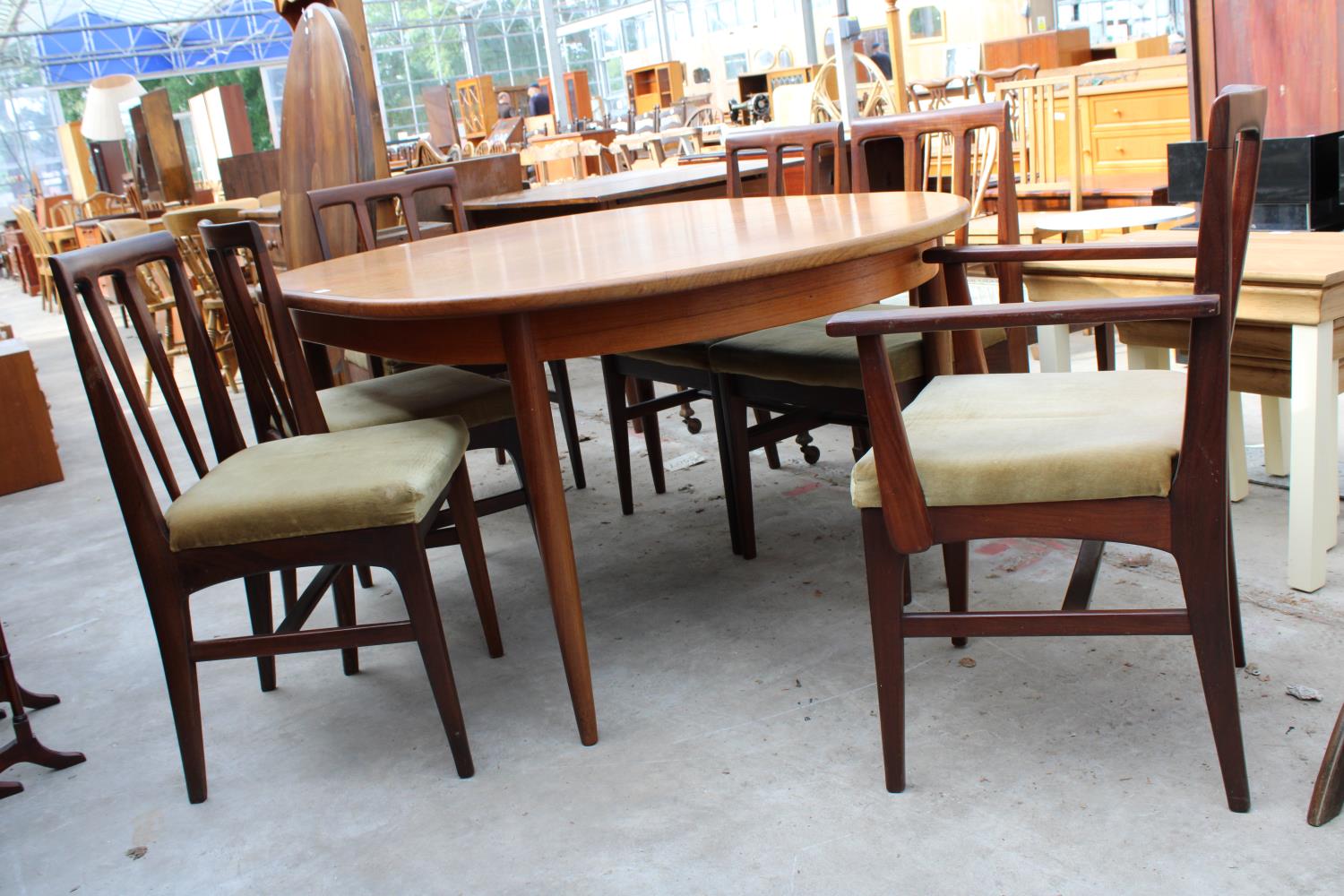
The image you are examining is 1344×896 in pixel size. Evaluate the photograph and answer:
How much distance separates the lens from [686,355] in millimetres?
2758

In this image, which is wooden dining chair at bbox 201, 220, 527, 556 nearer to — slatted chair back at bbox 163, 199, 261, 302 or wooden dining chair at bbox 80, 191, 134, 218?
slatted chair back at bbox 163, 199, 261, 302

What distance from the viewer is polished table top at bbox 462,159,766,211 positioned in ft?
13.1

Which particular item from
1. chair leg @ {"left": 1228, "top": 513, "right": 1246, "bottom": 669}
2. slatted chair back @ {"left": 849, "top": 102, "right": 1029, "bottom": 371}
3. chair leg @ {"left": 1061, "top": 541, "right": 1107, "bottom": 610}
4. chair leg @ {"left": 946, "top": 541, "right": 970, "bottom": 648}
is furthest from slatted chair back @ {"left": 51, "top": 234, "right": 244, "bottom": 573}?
chair leg @ {"left": 1228, "top": 513, "right": 1246, "bottom": 669}

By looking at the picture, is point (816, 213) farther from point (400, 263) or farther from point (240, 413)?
point (240, 413)

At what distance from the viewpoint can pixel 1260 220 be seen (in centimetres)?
327

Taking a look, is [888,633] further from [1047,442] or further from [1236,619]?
[1236,619]

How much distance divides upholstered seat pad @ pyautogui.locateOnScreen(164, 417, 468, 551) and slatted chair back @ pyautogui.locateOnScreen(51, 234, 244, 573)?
6 cm

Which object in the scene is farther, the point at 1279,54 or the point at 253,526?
the point at 1279,54

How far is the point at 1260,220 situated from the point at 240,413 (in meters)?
4.38

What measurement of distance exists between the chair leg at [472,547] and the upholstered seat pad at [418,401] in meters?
0.18

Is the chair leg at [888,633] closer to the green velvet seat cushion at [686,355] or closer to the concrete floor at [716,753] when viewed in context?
the concrete floor at [716,753]

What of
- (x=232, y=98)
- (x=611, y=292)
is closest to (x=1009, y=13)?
(x=232, y=98)

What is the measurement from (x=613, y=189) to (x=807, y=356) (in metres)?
2.03

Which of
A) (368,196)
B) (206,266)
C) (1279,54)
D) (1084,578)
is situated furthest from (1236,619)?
(206,266)
